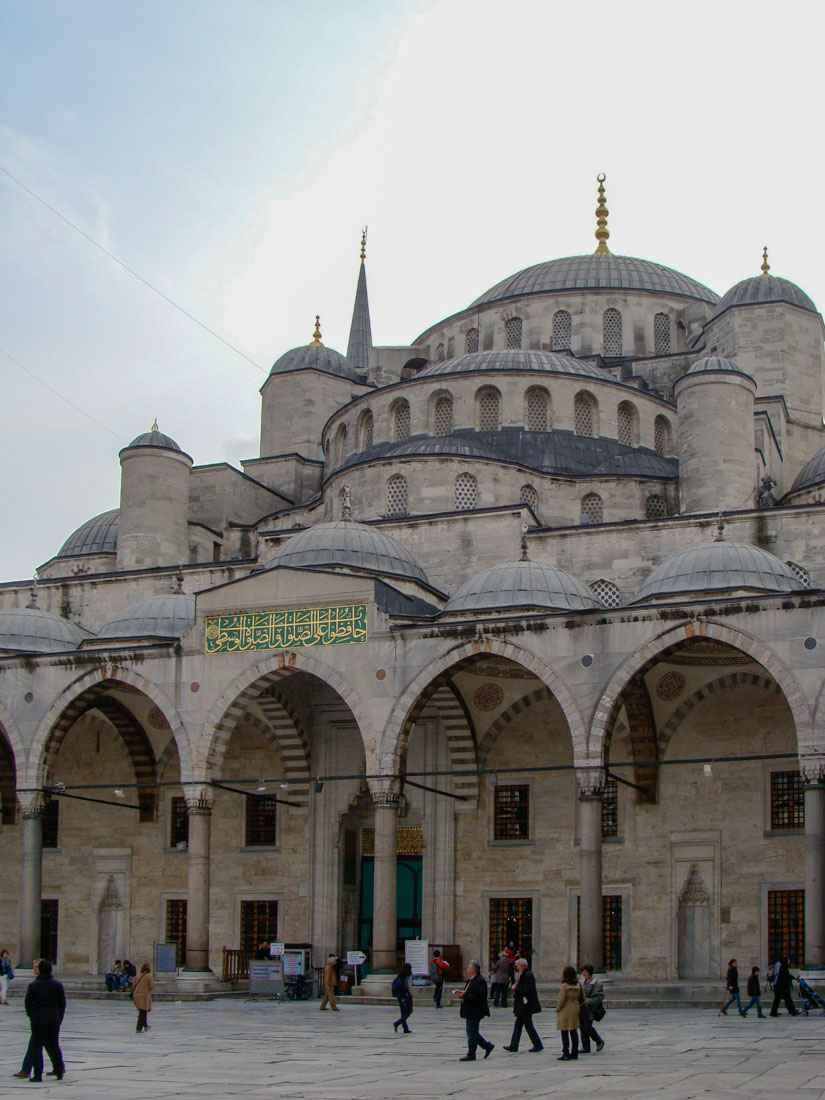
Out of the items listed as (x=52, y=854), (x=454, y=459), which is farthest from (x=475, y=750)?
(x=52, y=854)

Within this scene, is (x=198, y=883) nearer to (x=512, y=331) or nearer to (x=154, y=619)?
(x=154, y=619)

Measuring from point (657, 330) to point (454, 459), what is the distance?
10199 millimetres

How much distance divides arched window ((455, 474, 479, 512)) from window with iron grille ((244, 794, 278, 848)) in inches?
226

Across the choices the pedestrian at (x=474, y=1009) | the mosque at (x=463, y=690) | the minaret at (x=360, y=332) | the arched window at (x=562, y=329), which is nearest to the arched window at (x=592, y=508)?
the mosque at (x=463, y=690)

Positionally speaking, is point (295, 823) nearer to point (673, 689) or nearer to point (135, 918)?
point (135, 918)

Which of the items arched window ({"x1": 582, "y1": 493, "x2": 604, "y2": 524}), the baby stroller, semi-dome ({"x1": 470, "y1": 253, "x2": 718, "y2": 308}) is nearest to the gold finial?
semi-dome ({"x1": 470, "y1": 253, "x2": 718, "y2": 308})

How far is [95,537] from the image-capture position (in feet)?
95.5

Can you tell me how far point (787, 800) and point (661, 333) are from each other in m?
15.0

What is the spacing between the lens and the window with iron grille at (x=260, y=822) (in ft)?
78.3

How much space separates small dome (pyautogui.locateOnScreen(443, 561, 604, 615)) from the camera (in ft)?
68.5

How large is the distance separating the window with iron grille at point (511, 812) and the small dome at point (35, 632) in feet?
23.6

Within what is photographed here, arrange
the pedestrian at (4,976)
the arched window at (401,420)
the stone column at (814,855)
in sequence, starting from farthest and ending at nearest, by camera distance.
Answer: the arched window at (401,420) < the pedestrian at (4,976) < the stone column at (814,855)

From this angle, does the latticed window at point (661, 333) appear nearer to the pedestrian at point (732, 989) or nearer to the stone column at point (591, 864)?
the stone column at point (591, 864)

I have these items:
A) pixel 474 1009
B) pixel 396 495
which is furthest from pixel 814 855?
pixel 396 495
